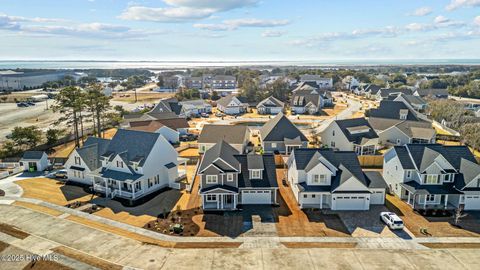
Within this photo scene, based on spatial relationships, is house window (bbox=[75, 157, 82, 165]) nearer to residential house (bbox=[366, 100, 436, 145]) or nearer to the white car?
the white car

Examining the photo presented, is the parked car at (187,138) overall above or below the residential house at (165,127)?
below

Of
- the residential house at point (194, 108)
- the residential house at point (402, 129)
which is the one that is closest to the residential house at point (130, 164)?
the residential house at point (402, 129)

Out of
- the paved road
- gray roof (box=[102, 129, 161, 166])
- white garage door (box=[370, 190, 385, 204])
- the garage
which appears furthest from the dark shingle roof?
gray roof (box=[102, 129, 161, 166])

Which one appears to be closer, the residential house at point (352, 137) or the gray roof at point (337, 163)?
the gray roof at point (337, 163)

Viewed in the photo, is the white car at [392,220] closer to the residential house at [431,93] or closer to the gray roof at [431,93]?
the residential house at [431,93]

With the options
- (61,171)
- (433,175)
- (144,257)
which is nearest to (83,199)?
(61,171)

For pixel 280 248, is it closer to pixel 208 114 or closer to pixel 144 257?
pixel 144 257
